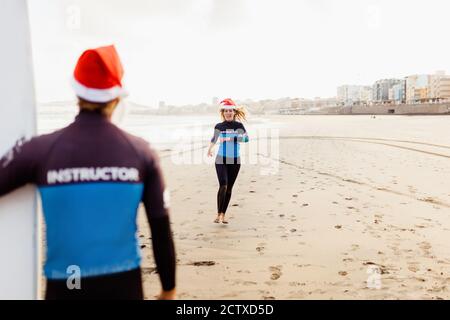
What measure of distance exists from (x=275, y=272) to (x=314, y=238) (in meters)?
1.18

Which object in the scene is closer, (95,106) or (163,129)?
(95,106)

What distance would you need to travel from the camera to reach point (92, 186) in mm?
1352

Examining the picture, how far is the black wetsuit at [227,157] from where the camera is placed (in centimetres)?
548

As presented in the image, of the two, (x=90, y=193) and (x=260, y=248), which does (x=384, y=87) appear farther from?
(x=90, y=193)

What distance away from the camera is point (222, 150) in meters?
5.50

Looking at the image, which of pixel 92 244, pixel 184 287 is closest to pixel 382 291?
pixel 184 287

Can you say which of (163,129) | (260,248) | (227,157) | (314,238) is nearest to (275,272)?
(260,248)

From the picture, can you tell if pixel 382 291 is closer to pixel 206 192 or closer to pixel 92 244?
pixel 92 244

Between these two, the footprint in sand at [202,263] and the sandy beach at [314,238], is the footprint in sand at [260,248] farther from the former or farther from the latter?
the footprint in sand at [202,263]

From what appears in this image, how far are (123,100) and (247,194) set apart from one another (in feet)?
19.4

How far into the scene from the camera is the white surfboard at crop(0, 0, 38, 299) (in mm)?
1678

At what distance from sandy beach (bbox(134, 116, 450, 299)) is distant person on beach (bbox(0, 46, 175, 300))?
187 cm

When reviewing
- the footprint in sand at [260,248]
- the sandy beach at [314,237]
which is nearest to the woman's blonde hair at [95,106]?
the sandy beach at [314,237]

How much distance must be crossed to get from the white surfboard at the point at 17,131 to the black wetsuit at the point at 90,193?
309mm
